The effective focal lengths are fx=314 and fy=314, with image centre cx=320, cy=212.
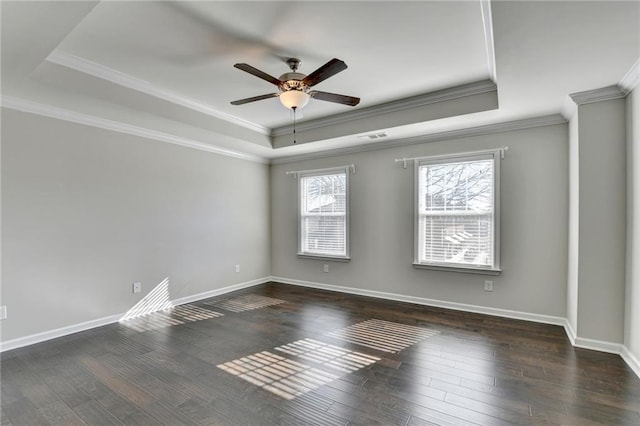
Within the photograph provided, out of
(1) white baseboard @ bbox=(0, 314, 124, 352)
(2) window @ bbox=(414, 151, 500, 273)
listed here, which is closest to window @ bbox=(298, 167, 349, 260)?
(2) window @ bbox=(414, 151, 500, 273)

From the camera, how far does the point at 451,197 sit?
172 inches

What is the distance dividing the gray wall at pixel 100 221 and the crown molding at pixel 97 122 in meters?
0.07

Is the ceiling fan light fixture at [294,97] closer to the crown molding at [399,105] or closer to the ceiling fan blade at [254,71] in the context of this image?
the ceiling fan blade at [254,71]

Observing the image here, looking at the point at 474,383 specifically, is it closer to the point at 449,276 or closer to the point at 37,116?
the point at 449,276

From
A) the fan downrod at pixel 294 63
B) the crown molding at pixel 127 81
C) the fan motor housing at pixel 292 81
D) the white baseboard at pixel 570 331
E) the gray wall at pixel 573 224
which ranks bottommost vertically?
the white baseboard at pixel 570 331

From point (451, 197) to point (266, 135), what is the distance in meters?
3.03

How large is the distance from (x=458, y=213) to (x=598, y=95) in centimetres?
189

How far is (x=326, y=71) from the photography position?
2465 mm

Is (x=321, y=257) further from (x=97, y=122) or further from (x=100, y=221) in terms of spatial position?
(x=97, y=122)

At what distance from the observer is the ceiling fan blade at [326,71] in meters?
2.33

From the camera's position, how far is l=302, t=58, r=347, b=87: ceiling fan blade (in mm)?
2328

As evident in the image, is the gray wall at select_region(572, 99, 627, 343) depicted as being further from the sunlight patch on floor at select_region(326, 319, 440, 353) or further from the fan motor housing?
the fan motor housing

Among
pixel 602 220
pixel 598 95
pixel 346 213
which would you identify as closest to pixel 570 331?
pixel 602 220

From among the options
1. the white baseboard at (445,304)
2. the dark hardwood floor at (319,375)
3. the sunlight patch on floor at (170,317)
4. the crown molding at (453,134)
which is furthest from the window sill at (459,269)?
the sunlight patch on floor at (170,317)
